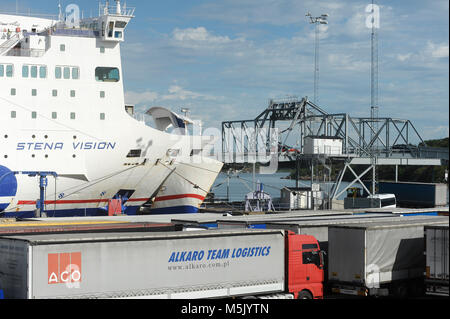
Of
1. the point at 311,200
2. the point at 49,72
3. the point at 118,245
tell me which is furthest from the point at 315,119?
the point at 118,245

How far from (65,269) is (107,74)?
88.2ft

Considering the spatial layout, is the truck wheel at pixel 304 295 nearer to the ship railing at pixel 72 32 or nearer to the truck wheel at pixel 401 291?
the truck wheel at pixel 401 291

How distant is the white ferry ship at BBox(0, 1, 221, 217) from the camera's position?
39219mm

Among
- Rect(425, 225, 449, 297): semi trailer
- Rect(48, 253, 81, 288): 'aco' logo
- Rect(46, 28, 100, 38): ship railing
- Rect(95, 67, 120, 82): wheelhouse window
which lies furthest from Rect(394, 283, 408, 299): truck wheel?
Rect(46, 28, 100, 38): ship railing

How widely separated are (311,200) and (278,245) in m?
35.8

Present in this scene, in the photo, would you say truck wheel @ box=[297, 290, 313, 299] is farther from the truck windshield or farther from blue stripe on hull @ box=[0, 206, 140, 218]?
blue stripe on hull @ box=[0, 206, 140, 218]

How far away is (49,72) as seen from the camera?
132 feet

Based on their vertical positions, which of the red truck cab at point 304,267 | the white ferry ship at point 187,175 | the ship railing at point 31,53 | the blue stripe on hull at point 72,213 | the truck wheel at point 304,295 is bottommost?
the truck wheel at point 304,295

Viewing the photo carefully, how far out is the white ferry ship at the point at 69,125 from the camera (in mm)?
39219

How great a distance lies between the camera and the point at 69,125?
4047 cm

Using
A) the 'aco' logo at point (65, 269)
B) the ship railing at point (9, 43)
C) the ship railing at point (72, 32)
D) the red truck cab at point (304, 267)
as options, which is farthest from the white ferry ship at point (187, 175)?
the 'aco' logo at point (65, 269)

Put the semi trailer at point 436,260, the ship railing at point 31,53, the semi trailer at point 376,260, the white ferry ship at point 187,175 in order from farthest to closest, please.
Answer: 1. the white ferry ship at point 187,175
2. the ship railing at point 31,53
3. the semi trailer at point 376,260
4. the semi trailer at point 436,260

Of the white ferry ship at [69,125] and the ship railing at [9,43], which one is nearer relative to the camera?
the white ferry ship at [69,125]

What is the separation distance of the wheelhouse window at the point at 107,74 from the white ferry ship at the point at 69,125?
66mm
